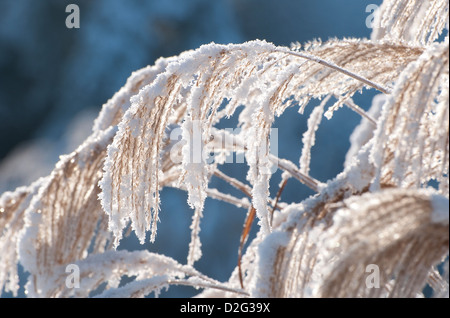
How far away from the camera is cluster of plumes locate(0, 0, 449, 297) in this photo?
528 millimetres

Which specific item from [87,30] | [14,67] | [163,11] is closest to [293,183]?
[163,11]

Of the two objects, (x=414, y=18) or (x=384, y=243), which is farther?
(x=414, y=18)

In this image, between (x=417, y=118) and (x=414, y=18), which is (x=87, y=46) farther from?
(x=417, y=118)

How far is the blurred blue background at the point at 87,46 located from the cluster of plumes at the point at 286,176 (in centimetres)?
219

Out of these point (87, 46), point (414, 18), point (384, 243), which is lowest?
point (384, 243)

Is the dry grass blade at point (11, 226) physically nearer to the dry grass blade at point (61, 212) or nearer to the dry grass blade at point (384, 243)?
the dry grass blade at point (61, 212)

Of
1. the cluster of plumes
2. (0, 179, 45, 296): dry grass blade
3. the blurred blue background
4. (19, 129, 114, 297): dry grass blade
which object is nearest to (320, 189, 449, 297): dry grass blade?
the cluster of plumes

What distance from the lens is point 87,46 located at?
360cm

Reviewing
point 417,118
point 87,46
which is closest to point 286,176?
point 417,118

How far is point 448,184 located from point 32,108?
136 inches

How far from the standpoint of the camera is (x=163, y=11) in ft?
11.8

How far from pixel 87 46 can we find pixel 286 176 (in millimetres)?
2774

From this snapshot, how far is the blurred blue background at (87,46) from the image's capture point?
338 cm
